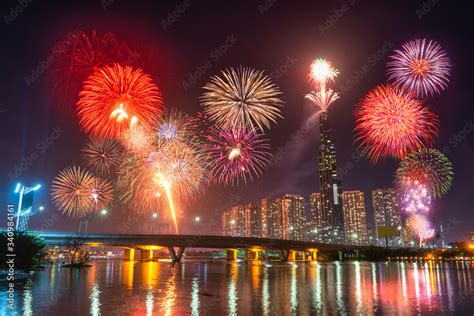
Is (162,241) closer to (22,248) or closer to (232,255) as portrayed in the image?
(232,255)

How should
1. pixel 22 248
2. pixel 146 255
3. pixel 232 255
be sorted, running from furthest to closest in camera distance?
pixel 232 255
pixel 146 255
pixel 22 248

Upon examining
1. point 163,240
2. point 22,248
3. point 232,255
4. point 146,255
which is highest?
point 163,240

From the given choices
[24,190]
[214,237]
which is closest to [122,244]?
[214,237]

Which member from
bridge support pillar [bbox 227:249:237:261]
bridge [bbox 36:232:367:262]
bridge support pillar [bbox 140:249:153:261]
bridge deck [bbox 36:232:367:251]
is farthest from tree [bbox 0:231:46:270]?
bridge support pillar [bbox 227:249:237:261]

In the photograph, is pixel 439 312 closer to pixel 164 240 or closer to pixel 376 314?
pixel 376 314

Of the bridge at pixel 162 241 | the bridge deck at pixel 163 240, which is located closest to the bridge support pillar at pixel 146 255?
the bridge at pixel 162 241

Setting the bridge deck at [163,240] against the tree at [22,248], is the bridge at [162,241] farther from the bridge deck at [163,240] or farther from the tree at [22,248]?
the tree at [22,248]

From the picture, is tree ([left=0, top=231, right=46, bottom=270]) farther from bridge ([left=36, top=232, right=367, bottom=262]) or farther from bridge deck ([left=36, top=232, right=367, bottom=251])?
bridge deck ([left=36, top=232, right=367, bottom=251])

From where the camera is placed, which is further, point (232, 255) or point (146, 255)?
Answer: point (232, 255)

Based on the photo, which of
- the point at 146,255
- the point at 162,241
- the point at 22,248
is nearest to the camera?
the point at 22,248

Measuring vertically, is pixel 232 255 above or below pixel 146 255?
below

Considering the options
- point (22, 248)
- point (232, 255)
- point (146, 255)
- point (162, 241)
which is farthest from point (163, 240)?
point (22, 248)
